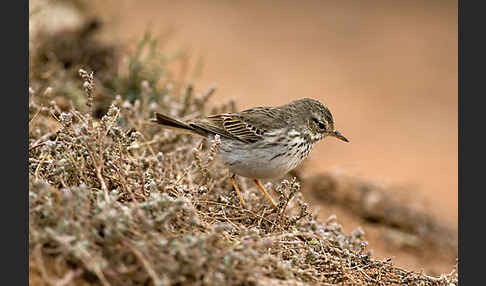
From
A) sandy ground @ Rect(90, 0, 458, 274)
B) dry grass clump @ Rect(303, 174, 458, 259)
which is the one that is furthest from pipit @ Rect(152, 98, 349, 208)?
sandy ground @ Rect(90, 0, 458, 274)

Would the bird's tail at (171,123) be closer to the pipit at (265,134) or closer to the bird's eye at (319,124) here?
the pipit at (265,134)

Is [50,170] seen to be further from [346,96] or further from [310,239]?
[346,96]

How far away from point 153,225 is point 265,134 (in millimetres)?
2407

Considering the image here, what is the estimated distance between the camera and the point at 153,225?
3.74m

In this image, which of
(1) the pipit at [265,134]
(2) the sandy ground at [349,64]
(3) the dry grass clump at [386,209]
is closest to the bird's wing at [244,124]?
(1) the pipit at [265,134]

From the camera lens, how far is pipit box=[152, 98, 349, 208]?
5.79 metres

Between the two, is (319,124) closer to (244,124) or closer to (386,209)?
(244,124)

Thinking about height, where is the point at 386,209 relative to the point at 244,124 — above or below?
above

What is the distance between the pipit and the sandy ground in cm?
312

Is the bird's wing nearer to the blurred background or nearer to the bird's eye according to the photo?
the bird's eye

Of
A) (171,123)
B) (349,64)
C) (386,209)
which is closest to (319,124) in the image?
(171,123)

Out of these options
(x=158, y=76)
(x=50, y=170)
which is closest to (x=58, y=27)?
(x=158, y=76)

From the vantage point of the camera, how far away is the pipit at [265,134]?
579 cm

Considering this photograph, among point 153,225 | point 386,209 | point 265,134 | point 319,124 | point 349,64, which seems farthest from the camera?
point 349,64
